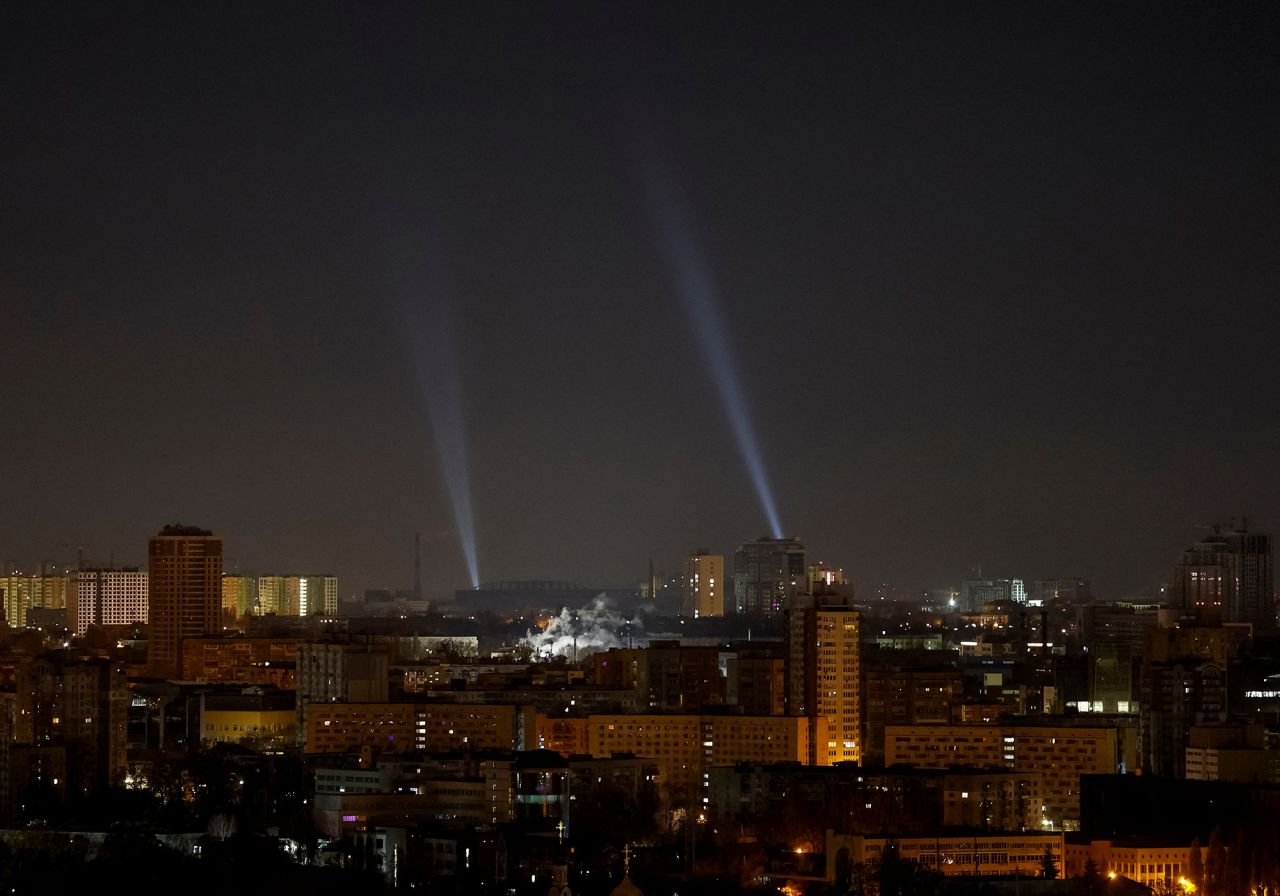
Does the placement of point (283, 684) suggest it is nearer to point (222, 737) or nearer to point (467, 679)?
point (467, 679)

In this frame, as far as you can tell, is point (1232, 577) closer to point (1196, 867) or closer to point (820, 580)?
point (820, 580)

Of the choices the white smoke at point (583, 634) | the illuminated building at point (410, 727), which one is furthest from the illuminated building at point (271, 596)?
the illuminated building at point (410, 727)

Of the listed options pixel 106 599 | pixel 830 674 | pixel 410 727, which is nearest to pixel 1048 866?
pixel 830 674

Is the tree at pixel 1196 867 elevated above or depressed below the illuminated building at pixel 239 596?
below

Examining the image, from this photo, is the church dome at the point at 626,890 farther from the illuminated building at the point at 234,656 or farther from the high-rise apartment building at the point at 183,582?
the high-rise apartment building at the point at 183,582

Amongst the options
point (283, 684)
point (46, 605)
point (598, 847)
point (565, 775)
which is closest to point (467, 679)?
point (283, 684)

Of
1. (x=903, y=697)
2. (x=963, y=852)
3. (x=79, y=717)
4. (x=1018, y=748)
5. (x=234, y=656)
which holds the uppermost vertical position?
(x=234, y=656)
